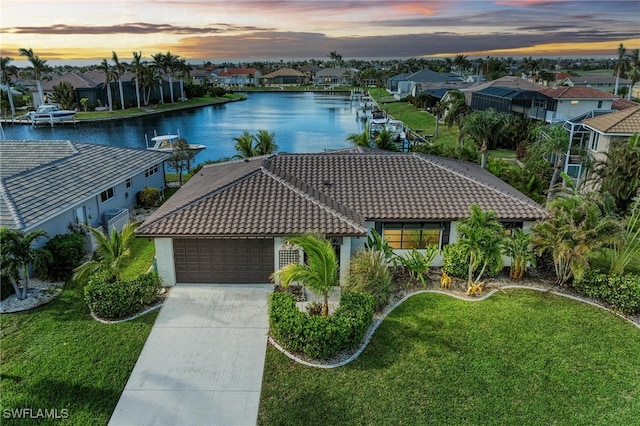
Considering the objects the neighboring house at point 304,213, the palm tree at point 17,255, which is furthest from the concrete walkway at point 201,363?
the palm tree at point 17,255

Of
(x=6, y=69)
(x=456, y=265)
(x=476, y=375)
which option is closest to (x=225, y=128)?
(x=6, y=69)

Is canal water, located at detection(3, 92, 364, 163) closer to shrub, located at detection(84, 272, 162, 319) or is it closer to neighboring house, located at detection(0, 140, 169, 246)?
neighboring house, located at detection(0, 140, 169, 246)

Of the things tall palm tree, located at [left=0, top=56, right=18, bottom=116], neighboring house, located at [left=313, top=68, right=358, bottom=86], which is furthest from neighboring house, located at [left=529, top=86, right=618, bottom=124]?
neighboring house, located at [left=313, top=68, right=358, bottom=86]

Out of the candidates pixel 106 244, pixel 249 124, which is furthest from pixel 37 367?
pixel 249 124

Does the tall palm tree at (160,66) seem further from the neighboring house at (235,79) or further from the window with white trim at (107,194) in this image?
the window with white trim at (107,194)

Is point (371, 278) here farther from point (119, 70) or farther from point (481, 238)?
point (119, 70)

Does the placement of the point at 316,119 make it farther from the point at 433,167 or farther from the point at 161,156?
the point at 433,167
